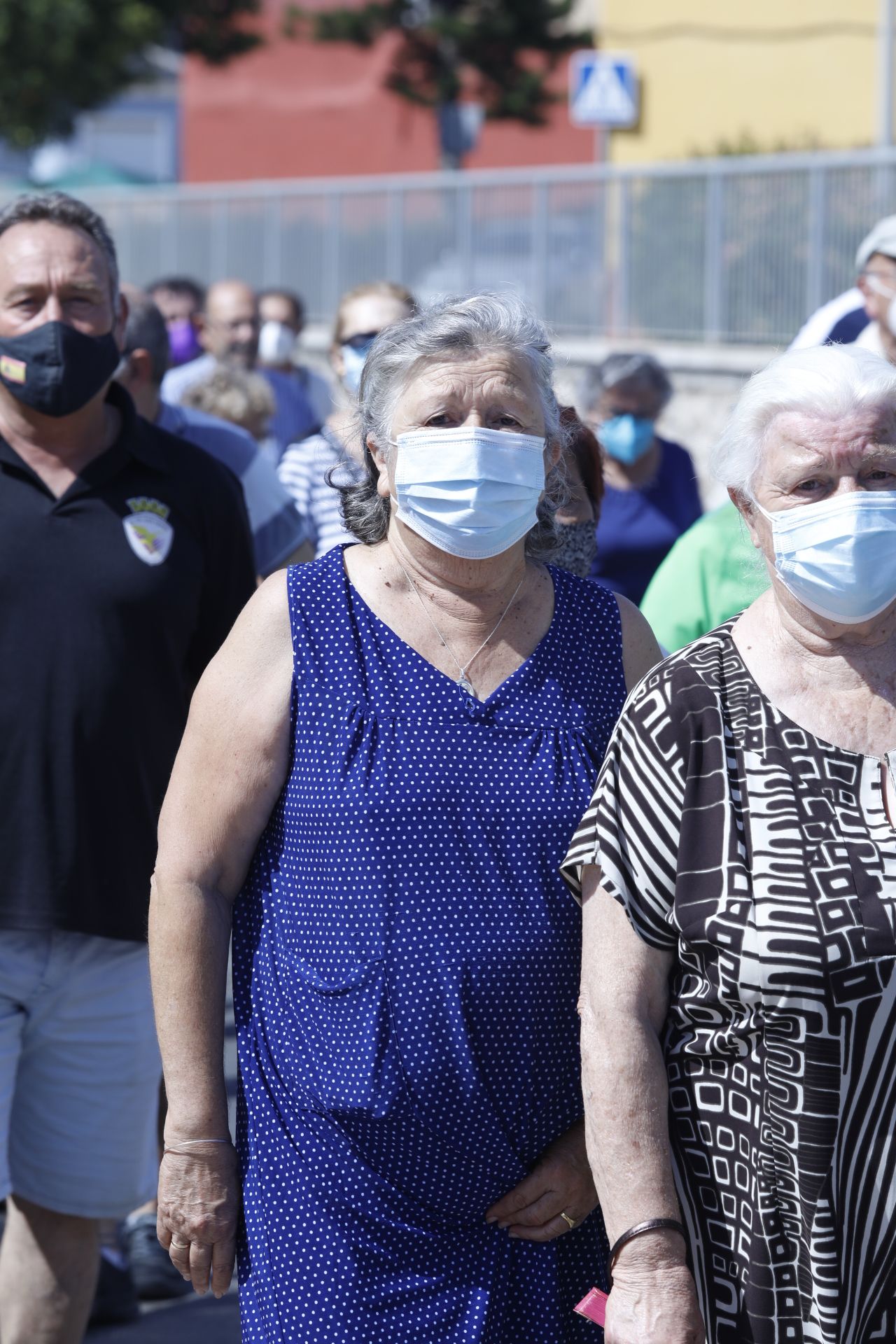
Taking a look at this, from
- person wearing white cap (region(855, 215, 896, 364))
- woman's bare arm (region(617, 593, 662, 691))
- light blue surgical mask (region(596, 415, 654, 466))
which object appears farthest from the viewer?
light blue surgical mask (region(596, 415, 654, 466))

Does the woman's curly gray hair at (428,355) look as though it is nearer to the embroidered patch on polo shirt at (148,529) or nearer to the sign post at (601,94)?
the embroidered patch on polo shirt at (148,529)

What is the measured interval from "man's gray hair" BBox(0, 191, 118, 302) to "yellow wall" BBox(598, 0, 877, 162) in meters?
17.3

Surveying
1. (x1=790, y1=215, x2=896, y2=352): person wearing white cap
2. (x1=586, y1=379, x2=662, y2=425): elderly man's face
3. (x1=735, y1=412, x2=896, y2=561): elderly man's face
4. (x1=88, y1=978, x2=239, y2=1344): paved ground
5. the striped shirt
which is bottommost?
(x1=88, y1=978, x2=239, y2=1344): paved ground

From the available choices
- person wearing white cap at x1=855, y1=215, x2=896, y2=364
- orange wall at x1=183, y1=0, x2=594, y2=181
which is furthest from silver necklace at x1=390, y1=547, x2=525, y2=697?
orange wall at x1=183, y1=0, x2=594, y2=181

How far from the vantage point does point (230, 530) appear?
152 inches

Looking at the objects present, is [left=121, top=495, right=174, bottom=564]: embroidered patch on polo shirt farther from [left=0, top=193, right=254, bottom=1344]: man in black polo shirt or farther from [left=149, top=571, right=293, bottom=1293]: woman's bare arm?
[left=149, top=571, right=293, bottom=1293]: woman's bare arm

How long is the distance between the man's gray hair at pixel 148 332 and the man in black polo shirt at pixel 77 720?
1.39 m

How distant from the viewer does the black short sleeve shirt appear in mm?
3518

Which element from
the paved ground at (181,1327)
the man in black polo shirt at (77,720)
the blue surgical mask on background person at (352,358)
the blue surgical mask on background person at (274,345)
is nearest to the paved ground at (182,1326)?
the paved ground at (181,1327)

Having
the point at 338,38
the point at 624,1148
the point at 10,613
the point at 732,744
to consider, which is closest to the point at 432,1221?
the point at 624,1148

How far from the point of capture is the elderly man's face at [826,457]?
8.16 ft

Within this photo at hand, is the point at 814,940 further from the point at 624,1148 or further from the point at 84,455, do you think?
the point at 84,455

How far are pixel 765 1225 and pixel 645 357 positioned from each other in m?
5.63

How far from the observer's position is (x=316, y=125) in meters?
34.2
